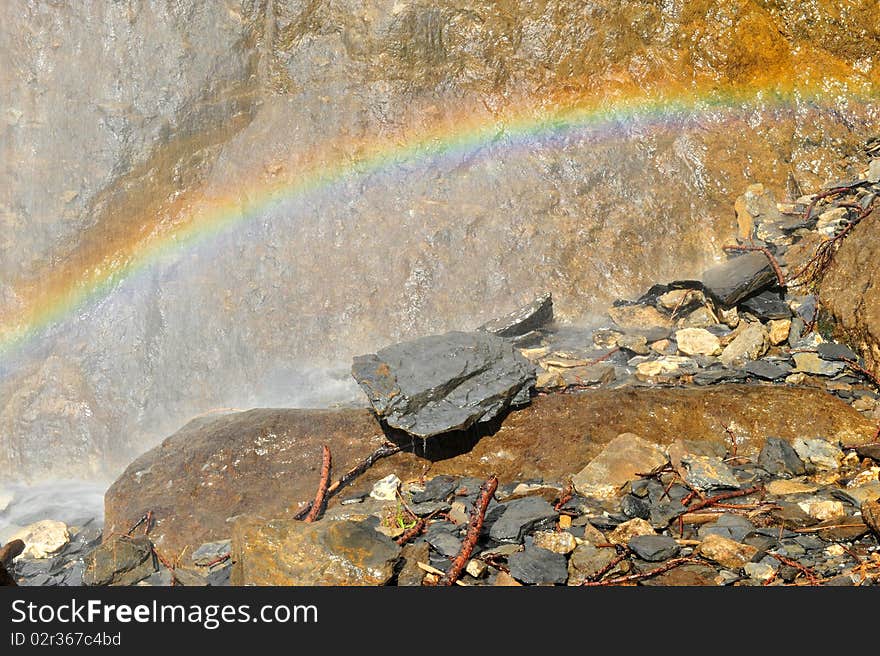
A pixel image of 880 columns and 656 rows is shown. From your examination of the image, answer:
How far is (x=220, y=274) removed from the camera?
8.12 meters

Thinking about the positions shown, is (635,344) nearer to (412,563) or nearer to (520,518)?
(520,518)

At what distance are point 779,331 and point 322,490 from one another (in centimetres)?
360

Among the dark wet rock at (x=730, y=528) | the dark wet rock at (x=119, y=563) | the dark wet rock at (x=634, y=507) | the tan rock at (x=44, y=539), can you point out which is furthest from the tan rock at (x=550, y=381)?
the tan rock at (x=44, y=539)

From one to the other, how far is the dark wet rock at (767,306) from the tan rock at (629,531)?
2.75 meters

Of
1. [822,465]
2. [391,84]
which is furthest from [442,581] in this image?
[391,84]

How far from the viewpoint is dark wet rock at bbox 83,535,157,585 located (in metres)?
4.32

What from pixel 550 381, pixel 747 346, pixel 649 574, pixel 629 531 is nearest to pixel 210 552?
pixel 629 531

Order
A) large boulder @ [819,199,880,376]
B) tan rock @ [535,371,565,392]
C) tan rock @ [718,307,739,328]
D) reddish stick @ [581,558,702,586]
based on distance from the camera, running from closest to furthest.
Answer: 1. reddish stick @ [581,558,702,586]
2. large boulder @ [819,199,880,376]
3. tan rock @ [535,371,565,392]
4. tan rock @ [718,307,739,328]

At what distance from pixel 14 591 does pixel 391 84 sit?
6.40 metres

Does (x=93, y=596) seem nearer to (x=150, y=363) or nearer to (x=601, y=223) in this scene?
(x=150, y=363)

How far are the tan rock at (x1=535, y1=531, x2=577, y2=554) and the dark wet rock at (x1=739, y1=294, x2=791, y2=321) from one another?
304cm

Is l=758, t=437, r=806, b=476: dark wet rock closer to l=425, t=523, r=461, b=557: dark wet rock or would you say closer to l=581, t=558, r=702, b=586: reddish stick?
l=581, t=558, r=702, b=586: reddish stick

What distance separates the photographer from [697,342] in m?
5.98

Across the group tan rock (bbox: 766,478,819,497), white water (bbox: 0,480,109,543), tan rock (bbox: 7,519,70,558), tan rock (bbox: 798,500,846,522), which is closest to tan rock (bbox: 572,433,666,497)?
tan rock (bbox: 766,478,819,497)
